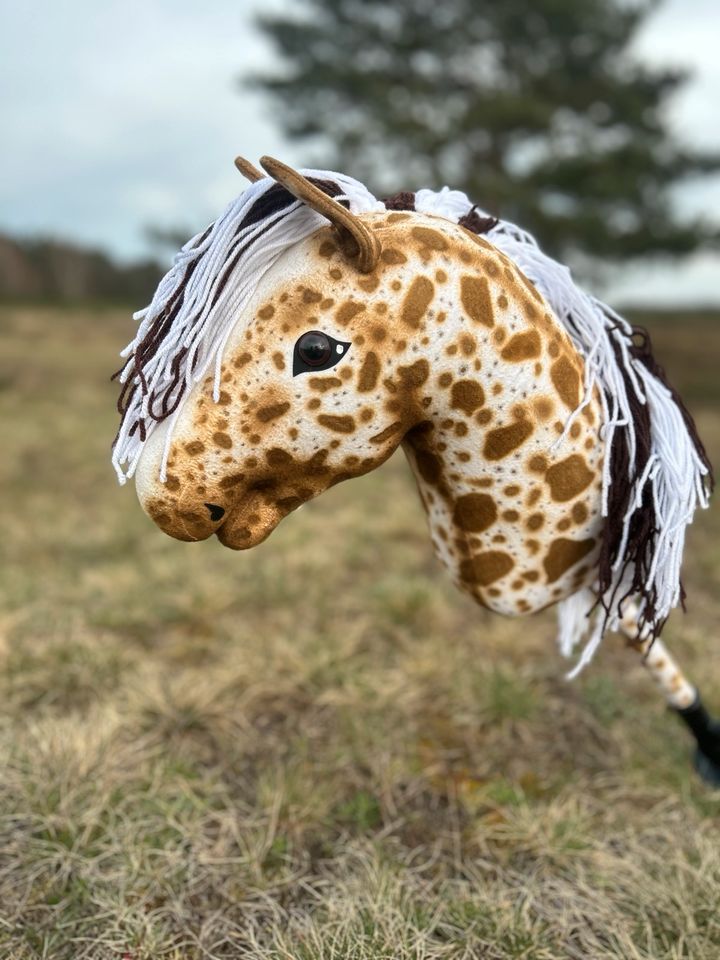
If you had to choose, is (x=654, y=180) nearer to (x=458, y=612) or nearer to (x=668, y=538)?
(x=458, y=612)

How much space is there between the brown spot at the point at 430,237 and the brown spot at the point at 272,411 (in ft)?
1.12

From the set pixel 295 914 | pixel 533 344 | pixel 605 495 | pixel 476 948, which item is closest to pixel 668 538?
pixel 605 495

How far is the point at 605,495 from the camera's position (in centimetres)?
141

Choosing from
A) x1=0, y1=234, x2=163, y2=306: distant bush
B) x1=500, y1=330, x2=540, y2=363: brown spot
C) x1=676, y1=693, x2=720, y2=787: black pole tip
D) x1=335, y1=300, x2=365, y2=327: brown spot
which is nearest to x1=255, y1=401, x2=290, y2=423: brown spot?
x1=335, y1=300, x2=365, y2=327: brown spot

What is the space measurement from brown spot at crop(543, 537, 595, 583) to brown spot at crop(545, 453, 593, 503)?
0.10 metres

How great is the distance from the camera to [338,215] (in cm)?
110

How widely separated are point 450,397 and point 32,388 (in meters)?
8.20

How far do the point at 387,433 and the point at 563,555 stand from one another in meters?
0.45

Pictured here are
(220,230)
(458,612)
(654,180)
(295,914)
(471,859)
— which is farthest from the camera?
(654,180)

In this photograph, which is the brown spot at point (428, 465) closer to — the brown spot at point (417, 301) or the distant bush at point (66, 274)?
the brown spot at point (417, 301)

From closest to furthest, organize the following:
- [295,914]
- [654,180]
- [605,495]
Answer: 1. [605,495]
2. [295,914]
3. [654,180]

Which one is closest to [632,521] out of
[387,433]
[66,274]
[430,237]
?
[387,433]

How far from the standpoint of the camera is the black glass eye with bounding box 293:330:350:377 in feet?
3.89

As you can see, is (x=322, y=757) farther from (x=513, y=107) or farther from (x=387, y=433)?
(x=513, y=107)
